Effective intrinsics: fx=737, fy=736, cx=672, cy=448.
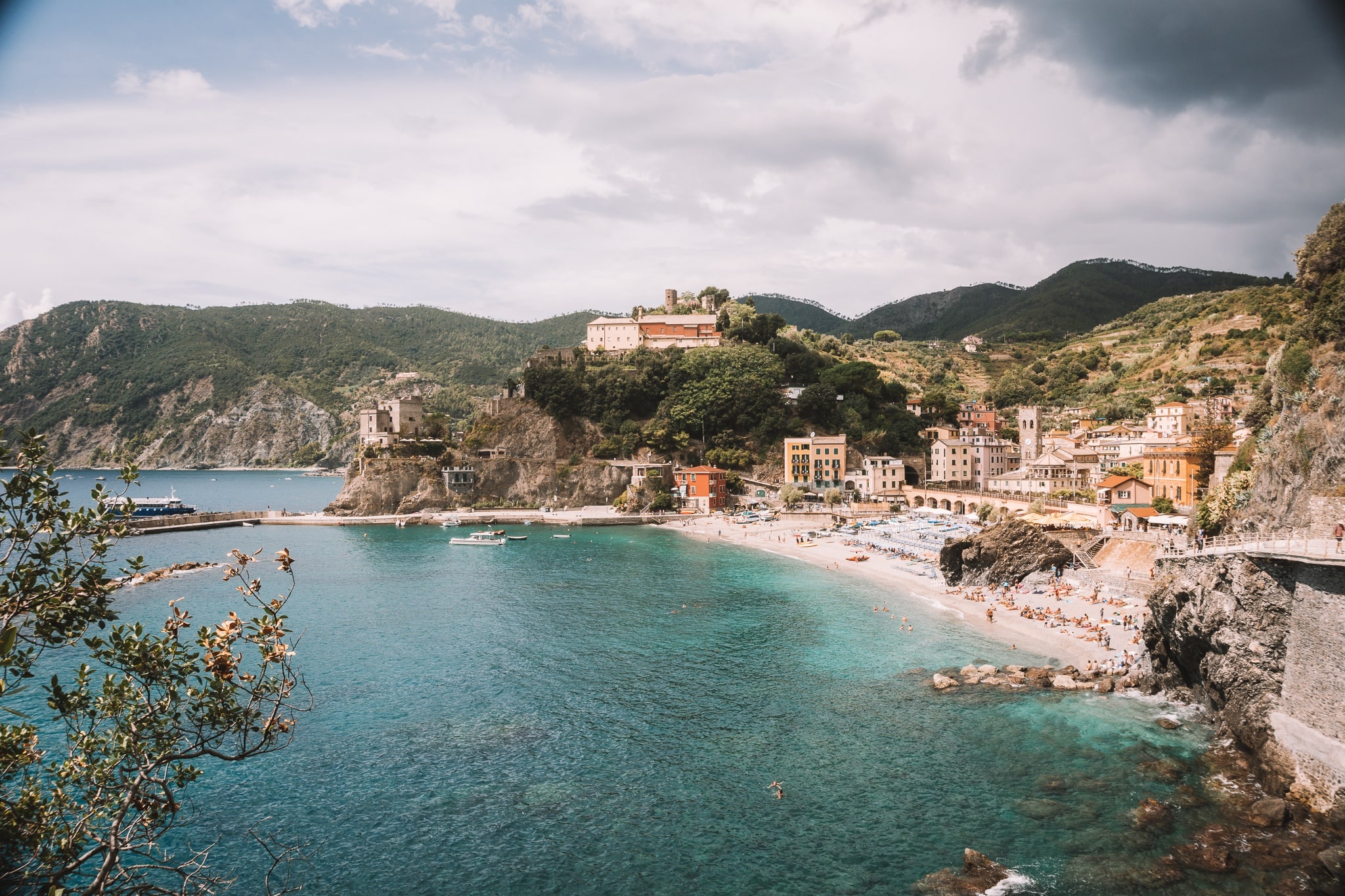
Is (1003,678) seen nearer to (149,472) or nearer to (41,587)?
(41,587)

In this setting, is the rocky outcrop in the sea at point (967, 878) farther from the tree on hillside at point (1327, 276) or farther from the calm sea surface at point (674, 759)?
the tree on hillside at point (1327, 276)

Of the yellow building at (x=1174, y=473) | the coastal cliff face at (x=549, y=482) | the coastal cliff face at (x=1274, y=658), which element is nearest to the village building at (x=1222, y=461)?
the yellow building at (x=1174, y=473)

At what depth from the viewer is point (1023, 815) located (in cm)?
1783

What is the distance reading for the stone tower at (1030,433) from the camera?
247ft

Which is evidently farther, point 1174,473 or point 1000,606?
point 1174,473

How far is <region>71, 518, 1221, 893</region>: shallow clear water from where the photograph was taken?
54.0 ft

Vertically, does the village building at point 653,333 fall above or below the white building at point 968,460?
above

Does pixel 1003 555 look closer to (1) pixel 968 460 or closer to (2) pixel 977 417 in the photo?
(1) pixel 968 460

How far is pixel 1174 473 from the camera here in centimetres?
4262

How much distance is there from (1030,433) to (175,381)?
7048 inches

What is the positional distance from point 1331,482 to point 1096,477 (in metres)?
38.6

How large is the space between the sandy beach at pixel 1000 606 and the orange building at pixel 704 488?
15.8 meters

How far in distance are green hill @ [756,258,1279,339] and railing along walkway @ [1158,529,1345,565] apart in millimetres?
122455

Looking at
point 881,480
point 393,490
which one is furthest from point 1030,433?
point 393,490
